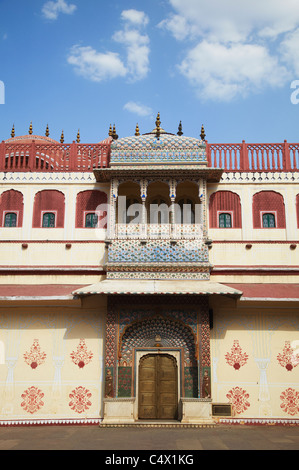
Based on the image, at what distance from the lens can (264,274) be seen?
44.7ft

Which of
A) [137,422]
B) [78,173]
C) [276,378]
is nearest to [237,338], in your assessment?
[276,378]

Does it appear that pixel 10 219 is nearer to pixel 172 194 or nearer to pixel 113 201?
pixel 113 201

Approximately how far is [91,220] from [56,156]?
98.0 inches

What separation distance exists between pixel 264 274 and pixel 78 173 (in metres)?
6.50

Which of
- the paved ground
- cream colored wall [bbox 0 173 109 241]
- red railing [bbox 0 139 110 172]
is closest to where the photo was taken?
the paved ground

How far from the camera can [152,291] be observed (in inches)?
470

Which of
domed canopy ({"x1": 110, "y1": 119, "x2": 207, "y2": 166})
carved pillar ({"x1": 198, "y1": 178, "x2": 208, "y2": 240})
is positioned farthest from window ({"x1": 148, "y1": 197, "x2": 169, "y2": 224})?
domed canopy ({"x1": 110, "y1": 119, "x2": 207, "y2": 166})

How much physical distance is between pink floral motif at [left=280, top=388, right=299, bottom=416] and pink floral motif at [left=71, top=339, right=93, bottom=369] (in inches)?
205

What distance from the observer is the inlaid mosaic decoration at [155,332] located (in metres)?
12.4

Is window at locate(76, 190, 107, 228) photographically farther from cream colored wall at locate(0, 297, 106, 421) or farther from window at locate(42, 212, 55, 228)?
cream colored wall at locate(0, 297, 106, 421)

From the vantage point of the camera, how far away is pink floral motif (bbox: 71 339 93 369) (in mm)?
12719

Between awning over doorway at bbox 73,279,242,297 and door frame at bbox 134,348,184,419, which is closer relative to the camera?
awning over doorway at bbox 73,279,242,297
